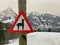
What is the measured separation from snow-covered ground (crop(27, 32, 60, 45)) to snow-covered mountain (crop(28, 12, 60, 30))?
0.28 feet

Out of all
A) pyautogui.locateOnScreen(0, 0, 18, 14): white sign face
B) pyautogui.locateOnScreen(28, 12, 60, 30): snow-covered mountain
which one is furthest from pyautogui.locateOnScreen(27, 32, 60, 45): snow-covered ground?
pyautogui.locateOnScreen(0, 0, 18, 14): white sign face

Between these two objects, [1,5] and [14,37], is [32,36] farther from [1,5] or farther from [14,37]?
[1,5]

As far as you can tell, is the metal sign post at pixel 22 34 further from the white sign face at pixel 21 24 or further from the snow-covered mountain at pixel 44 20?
the snow-covered mountain at pixel 44 20

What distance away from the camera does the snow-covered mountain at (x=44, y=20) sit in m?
1.49

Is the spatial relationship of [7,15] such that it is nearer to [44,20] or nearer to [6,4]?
[6,4]

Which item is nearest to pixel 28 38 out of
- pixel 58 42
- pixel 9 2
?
pixel 58 42

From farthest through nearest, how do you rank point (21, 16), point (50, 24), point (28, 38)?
point (50, 24)
point (28, 38)
point (21, 16)

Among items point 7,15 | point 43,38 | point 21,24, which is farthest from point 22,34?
point 7,15

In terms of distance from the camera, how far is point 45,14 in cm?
152

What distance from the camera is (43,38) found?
1435mm

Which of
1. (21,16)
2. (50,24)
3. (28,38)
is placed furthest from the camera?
(50,24)

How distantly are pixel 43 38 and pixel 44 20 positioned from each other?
0.20m

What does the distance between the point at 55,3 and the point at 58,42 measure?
43 centimetres

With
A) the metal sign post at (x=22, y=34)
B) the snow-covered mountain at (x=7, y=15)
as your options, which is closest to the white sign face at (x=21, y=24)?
the metal sign post at (x=22, y=34)
